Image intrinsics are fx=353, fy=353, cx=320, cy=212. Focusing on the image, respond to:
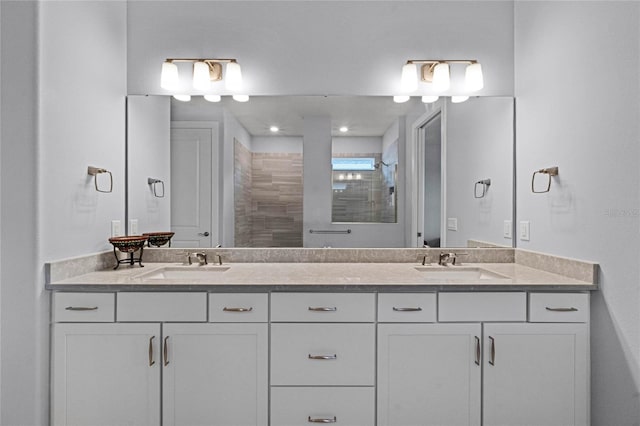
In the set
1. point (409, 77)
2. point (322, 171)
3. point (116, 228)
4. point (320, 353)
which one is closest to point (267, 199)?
point (322, 171)

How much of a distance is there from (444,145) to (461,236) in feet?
1.95

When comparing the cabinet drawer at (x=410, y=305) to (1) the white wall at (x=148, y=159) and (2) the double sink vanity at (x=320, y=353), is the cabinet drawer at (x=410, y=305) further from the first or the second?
(1) the white wall at (x=148, y=159)

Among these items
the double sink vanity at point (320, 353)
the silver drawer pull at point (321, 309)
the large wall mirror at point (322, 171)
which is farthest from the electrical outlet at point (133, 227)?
the silver drawer pull at point (321, 309)

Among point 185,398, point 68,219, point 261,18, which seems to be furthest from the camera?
point 261,18

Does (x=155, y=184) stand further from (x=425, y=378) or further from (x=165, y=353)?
(x=425, y=378)

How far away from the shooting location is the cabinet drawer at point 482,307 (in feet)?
5.25

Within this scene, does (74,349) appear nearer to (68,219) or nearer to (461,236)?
(68,219)

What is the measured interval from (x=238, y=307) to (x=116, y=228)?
3.43ft

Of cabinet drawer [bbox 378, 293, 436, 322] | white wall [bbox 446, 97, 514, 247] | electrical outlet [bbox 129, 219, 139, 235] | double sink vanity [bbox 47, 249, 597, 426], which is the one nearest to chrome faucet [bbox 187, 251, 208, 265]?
electrical outlet [bbox 129, 219, 139, 235]

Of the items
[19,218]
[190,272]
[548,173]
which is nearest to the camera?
[19,218]

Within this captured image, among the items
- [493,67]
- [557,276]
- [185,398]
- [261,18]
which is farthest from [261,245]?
[493,67]

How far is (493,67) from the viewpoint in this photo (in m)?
2.24

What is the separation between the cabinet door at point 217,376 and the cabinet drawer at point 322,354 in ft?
0.23

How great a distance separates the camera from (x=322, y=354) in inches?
62.3
